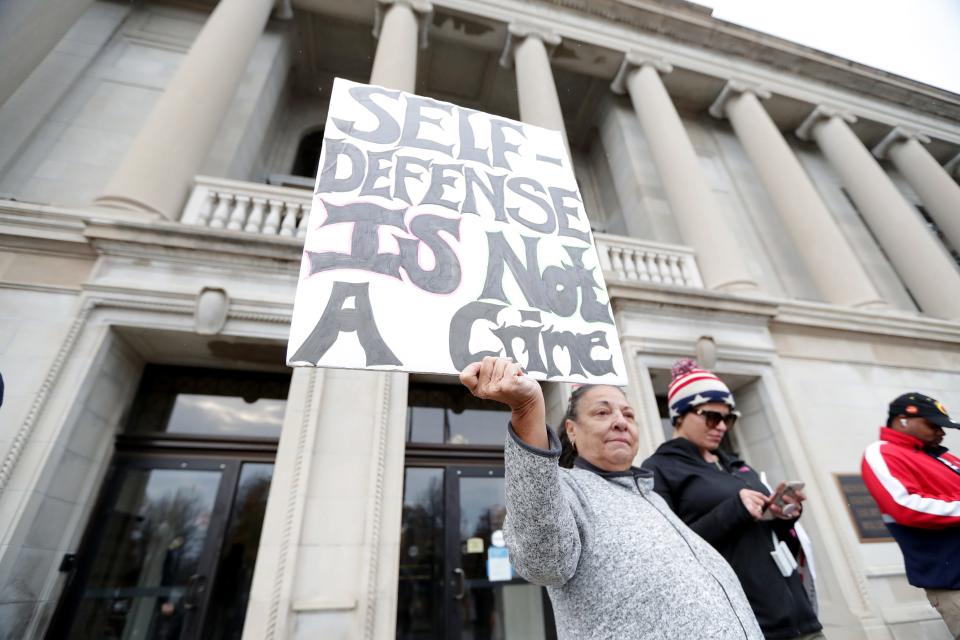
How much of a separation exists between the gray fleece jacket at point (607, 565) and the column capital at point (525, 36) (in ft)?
33.0

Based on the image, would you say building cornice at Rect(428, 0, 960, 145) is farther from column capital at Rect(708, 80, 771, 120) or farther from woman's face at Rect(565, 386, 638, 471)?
woman's face at Rect(565, 386, 638, 471)

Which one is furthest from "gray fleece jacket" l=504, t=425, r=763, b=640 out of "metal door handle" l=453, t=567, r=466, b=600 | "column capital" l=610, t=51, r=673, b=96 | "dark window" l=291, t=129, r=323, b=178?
"column capital" l=610, t=51, r=673, b=96

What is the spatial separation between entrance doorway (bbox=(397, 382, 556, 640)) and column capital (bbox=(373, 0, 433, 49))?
7.34 meters

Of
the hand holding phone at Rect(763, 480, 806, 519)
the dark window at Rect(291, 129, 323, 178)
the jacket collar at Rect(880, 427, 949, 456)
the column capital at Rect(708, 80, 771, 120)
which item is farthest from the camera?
the column capital at Rect(708, 80, 771, 120)

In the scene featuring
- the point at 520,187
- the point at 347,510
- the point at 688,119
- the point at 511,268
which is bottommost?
the point at 347,510

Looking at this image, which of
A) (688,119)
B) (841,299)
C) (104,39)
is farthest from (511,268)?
(688,119)

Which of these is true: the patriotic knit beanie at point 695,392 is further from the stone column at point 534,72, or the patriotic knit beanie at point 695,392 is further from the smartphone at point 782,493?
the stone column at point 534,72

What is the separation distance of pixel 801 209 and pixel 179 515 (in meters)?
10.8

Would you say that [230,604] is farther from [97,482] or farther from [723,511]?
[723,511]

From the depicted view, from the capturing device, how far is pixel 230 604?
13.5 feet

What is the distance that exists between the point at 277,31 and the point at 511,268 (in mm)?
9853

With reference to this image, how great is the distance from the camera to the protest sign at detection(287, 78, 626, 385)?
5.47 ft

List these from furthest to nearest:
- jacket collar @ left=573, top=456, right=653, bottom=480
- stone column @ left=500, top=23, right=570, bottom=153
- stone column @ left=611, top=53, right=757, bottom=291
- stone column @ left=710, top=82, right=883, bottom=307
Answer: stone column @ left=500, top=23, right=570, bottom=153 < stone column @ left=710, top=82, right=883, bottom=307 < stone column @ left=611, top=53, right=757, bottom=291 < jacket collar @ left=573, top=456, right=653, bottom=480

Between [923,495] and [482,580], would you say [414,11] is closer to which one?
[482,580]
